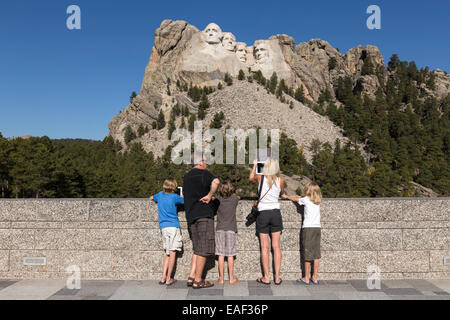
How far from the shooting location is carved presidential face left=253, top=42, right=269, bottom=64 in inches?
6058

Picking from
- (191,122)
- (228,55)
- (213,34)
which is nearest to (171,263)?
(191,122)

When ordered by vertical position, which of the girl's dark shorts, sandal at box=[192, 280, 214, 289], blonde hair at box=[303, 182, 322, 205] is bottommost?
sandal at box=[192, 280, 214, 289]

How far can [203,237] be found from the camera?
20.2ft

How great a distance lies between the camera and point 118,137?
403ft

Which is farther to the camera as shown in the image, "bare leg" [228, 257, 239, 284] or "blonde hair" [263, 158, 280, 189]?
"bare leg" [228, 257, 239, 284]

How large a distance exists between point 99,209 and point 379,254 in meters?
5.37

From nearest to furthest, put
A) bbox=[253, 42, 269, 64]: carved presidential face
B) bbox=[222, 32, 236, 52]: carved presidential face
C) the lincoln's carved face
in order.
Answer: bbox=[222, 32, 236, 52]: carved presidential face
the lincoln's carved face
bbox=[253, 42, 269, 64]: carved presidential face

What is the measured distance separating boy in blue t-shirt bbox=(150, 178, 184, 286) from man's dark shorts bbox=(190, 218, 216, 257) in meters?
0.31

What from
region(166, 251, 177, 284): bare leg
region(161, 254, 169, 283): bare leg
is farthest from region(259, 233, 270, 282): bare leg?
region(161, 254, 169, 283): bare leg

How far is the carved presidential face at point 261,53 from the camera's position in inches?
6058

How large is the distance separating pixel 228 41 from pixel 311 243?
146 metres

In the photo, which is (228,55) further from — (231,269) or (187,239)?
(231,269)

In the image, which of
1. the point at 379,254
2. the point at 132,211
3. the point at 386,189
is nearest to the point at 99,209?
the point at 132,211

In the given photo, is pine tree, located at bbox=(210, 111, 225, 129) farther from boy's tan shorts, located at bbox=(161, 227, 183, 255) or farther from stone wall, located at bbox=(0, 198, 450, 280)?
boy's tan shorts, located at bbox=(161, 227, 183, 255)
